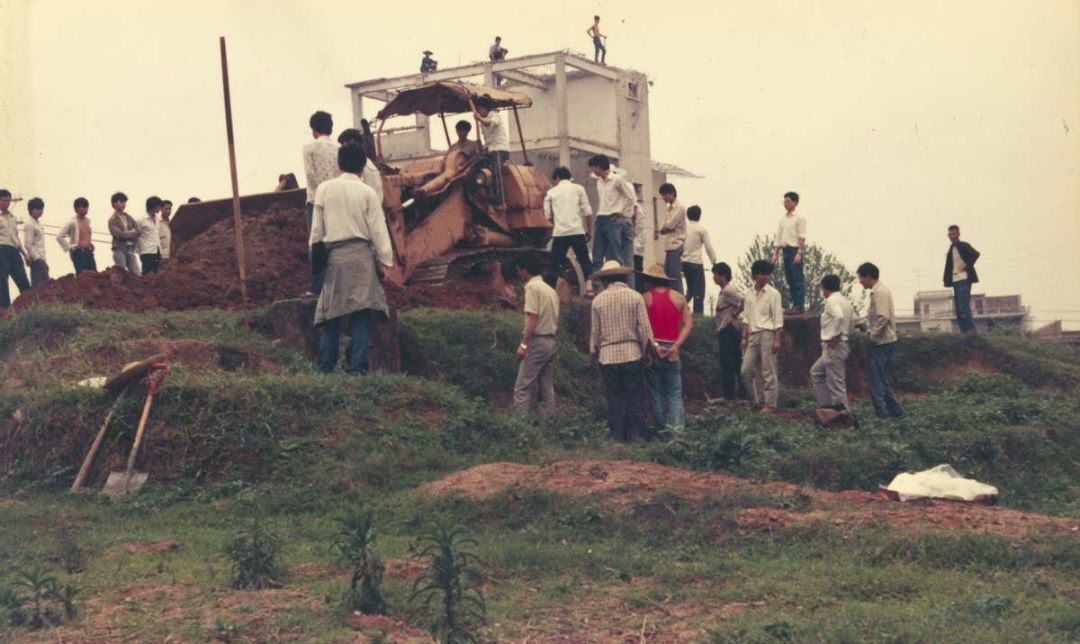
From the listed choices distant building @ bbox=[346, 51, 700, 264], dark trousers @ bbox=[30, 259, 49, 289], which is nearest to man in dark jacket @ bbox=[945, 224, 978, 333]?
dark trousers @ bbox=[30, 259, 49, 289]

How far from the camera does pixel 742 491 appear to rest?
9664 mm

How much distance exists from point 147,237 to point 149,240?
0.17ft

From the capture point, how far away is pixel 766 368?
15.1 meters

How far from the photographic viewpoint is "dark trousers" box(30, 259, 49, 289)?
18.0 meters

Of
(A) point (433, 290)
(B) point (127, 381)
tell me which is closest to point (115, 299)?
(A) point (433, 290)

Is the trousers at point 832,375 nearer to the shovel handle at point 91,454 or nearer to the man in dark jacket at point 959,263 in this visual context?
the man in dark jacket at point 959,263

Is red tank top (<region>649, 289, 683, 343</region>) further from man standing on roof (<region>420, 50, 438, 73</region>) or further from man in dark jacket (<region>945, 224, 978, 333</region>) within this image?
man standing on roof (<region>420, 50, 438, 73</region>)

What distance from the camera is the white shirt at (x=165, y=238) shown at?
62.8 ft

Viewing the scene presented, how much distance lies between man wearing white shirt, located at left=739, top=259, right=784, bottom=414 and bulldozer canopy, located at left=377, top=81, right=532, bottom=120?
526 cm

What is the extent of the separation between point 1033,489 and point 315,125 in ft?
24.7

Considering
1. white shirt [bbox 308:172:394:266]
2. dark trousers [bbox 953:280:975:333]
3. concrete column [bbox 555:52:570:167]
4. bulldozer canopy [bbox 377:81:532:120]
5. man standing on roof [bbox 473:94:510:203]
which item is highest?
concrete column [bbox 555:52:570:167]

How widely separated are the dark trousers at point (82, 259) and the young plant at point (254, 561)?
11.5 m

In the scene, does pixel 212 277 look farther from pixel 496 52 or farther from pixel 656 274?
pixel 496 52

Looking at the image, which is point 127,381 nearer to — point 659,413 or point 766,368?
point 659,413
